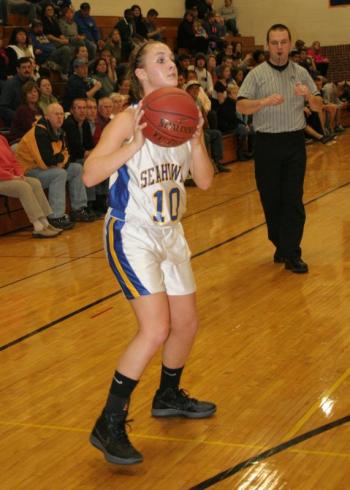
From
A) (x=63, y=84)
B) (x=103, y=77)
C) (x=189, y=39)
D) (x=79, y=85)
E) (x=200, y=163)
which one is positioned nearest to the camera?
(x=200, y=163)

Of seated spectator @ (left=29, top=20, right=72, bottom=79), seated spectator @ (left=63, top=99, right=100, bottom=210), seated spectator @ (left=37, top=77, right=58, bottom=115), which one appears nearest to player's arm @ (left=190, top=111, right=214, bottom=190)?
seated spectator @ (left=63, top=99, right=100, bottom=210)

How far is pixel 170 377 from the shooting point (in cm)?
370

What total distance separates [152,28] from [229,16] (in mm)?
4931

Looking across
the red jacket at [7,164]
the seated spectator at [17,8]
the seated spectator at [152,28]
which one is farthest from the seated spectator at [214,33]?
the red jacket at [7,164]

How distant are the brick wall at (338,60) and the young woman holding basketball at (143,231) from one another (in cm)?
1830

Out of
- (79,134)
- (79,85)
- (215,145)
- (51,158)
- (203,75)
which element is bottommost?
(215,145)

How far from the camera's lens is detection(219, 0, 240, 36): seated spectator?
2052cm

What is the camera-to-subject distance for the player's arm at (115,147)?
3.14 m

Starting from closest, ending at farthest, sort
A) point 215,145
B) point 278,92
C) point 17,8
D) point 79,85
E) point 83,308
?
point 83,308 < point 278,92 < point 79,85 < point 215,145 < point 17,8

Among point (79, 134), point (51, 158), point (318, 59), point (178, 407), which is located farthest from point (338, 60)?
point (178, 407)

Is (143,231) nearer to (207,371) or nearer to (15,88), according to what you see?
(207,371)

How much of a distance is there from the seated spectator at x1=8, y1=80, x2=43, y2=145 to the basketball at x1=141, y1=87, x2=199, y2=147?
6.18 m

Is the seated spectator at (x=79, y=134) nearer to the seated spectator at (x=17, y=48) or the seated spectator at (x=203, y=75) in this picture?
the seated spectator at (x=17, y=48)

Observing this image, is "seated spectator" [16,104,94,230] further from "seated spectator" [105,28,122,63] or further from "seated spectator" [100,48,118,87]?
"seated spectator" [105,28,122,63]
